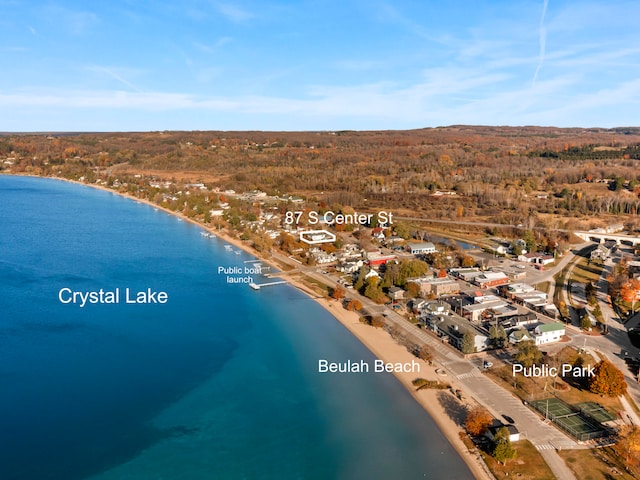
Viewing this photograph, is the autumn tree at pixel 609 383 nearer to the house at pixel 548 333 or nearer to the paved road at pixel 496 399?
the paved road at pixel 496 399

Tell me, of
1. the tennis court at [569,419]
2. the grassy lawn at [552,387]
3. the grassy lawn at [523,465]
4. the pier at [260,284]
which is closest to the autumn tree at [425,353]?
the grassy lawn at [552,387]

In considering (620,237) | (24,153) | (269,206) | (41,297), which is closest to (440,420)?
(41,297)

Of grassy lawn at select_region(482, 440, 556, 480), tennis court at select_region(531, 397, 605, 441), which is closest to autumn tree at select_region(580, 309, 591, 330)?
tennis court at select_region(531, 397, 605, 441)

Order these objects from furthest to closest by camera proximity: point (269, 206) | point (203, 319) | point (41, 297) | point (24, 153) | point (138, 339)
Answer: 1. point (24, 153)
2. point (269, 206)
3. point (41, 297)
4. point (203, 319)
5. point (138, 339)

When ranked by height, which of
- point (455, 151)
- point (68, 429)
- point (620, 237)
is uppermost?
point (455, 151)

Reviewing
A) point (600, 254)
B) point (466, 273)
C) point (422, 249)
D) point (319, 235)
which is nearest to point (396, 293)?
point (466, 273)

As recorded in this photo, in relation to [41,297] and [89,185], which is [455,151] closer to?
[89,185]
